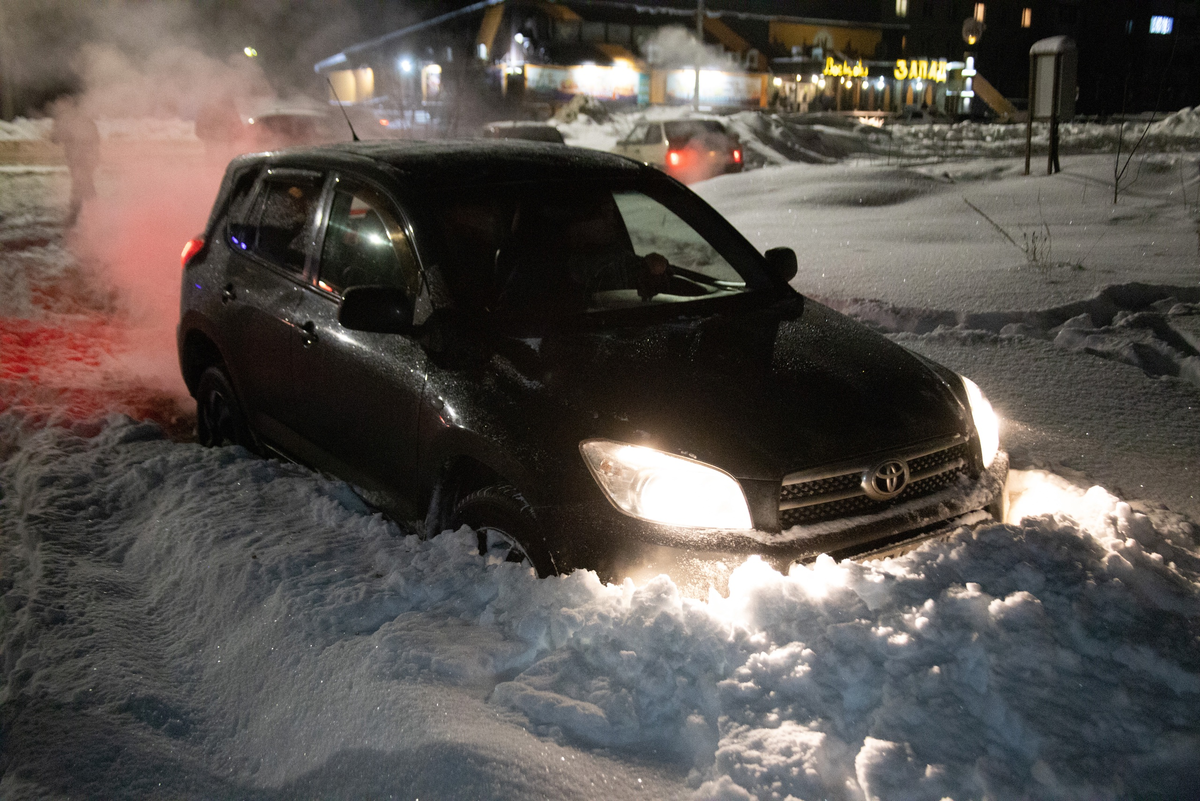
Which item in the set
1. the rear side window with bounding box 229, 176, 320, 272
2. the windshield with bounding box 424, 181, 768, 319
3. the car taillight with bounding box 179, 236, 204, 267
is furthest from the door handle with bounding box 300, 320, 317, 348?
the car taillight with bounding box 179, 236, 204, 267

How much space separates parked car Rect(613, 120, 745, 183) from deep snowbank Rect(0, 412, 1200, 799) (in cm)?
1384

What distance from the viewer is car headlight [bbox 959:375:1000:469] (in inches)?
120

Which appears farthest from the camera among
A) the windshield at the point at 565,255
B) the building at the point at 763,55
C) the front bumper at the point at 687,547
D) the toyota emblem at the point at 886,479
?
the building at the point at 763,55

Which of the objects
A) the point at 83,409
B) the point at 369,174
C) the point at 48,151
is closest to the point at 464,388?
the point at 369,174

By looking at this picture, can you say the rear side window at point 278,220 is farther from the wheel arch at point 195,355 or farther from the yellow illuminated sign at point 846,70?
the yellow illuminated sign at point 846,70

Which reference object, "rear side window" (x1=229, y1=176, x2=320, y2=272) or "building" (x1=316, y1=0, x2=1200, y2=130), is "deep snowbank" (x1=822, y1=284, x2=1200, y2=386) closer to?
"rear side window" (x1=229, y1=176, x2=320, y2=272)

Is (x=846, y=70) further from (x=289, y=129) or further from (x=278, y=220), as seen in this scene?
(x=278, y=220)

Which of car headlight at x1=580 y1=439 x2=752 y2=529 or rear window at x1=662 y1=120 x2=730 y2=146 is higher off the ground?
rear window at x1=662 y1=120 x2=730 y2=146

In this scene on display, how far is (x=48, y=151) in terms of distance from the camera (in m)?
22.6

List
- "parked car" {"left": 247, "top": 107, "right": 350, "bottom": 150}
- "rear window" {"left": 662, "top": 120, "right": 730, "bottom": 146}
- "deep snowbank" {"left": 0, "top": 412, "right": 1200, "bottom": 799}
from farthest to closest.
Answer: "rear window" {"left": 662, "top": 120, "right": 730, "bottom": 146}
"parked car" {"left": 247, "top": 107, "right": 350, "bottom": 150}
"deep snowbank" {"left": 0, "top": 412, "right": 1200, "bottom": 799}

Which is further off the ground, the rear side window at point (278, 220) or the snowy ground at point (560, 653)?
the rear side window at point (278, 220)

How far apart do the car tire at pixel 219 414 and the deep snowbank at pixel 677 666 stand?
1.29 metres

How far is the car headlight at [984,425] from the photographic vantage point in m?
3.06

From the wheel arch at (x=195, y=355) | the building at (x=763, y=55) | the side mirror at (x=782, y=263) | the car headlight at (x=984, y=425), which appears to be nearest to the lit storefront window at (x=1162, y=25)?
the building at (x=763, y=55)
